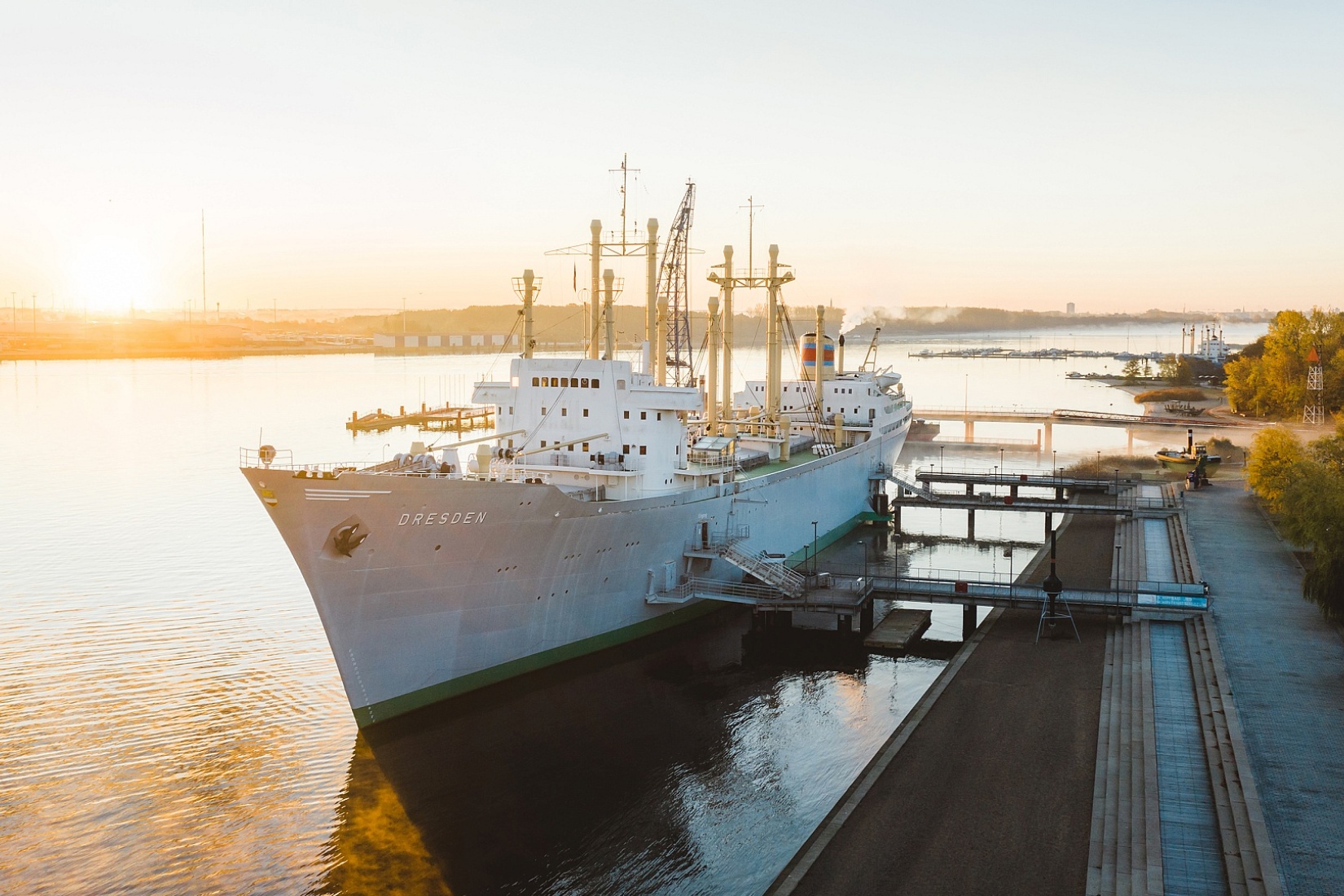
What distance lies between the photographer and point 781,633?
25672 mm

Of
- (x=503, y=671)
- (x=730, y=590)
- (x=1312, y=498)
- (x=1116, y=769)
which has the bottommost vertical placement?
(x=503, y=671)

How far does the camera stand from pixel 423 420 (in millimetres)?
82562

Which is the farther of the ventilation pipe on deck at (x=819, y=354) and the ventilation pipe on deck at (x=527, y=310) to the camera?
the ventilation pipe on deck at (x=819, y=354)

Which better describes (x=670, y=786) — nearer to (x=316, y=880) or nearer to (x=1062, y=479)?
(x=316, y=880)

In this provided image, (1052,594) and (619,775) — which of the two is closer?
(619,775)

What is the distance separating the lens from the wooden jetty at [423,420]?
76.8m

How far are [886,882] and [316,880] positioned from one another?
25.6 ft

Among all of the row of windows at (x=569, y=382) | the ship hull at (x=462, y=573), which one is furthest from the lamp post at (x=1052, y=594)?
the row of windows at (x=569, y=382)

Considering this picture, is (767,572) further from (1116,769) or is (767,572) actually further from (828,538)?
(828,538)

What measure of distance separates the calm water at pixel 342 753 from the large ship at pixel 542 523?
3.60 feet

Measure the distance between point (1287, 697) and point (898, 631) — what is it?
363 inches

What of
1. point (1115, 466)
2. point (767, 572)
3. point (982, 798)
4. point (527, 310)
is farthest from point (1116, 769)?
point (1115, 466)

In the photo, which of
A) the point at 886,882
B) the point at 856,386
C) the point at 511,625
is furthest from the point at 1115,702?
the point at 856,386

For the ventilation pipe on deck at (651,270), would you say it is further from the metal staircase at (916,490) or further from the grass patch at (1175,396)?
the grass patch at (1175,396)
